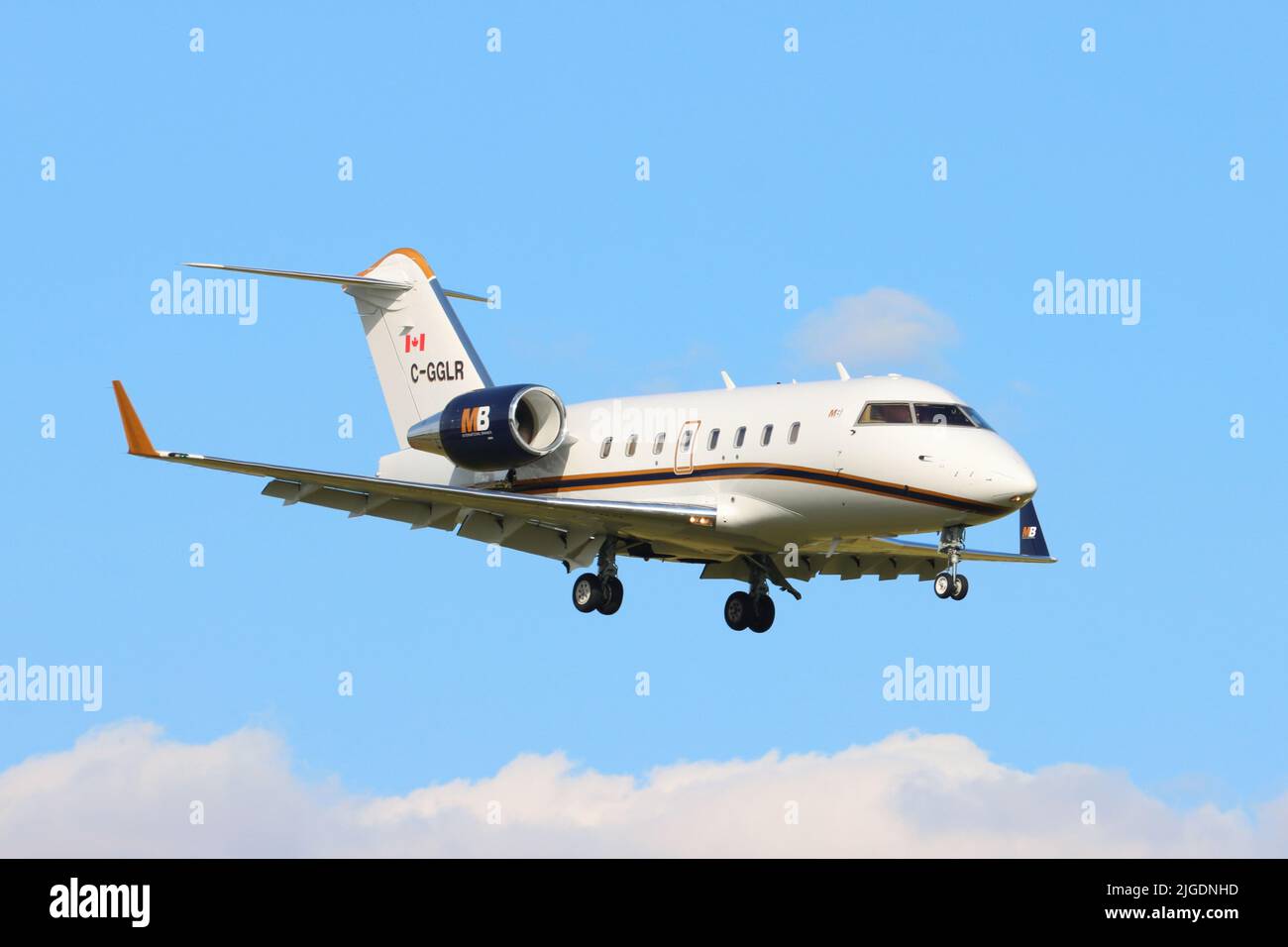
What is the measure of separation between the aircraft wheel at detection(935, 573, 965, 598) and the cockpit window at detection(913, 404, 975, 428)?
2.43m

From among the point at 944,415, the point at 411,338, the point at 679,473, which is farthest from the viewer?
the point at 411,338

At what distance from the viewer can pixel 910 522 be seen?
3047cm

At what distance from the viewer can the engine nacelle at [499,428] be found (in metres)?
34.4

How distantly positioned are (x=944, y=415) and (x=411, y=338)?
12189 mm


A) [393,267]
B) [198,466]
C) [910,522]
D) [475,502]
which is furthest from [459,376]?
[910,522]

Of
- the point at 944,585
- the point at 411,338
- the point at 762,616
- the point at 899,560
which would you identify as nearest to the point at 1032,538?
the point at 899,560

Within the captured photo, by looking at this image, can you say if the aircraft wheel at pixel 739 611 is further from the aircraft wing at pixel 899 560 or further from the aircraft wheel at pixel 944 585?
the aircraft wheel at pixel 944 585

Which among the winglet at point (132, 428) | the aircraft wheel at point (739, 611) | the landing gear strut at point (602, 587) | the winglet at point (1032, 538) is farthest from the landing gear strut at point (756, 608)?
the winglet at point (132, 428)

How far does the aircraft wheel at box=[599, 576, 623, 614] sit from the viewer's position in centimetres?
3400

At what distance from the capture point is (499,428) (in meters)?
34.4

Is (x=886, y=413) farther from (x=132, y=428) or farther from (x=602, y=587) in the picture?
(x=132, y=428)

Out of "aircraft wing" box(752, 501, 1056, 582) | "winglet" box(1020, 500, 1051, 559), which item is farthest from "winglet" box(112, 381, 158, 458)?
"winglet" box(1020, 500, 1051, 559)

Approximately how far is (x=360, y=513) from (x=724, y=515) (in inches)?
253

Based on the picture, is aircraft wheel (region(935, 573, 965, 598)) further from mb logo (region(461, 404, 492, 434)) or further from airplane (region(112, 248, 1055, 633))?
mb logo (region(461, 404, 492, 434))
